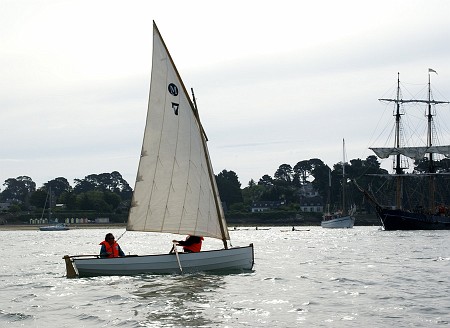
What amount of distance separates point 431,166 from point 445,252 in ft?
283

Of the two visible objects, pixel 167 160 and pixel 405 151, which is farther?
pixel 405 151

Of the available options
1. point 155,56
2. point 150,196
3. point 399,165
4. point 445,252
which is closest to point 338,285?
point 150,196

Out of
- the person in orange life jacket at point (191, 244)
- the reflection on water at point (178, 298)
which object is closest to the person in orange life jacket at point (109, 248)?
Answer: the reflection on water at point (178, 298)

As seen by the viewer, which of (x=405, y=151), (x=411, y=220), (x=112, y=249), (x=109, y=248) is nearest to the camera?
(x=109, y=248)

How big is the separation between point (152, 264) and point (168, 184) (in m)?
4.13

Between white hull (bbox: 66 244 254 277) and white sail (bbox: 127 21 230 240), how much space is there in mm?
1388

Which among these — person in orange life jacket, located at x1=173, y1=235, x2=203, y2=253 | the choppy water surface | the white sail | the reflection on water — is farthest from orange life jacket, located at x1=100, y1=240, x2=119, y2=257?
person in orange life jacket, located at x1=173, y1=235, x2=203, y2=253

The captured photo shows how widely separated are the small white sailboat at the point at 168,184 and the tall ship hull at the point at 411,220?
101 m

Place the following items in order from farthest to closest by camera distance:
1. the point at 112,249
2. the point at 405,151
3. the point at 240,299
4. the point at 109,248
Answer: the point at 405,151
the point at 112,249
the point at 109,248
the point at 240,299

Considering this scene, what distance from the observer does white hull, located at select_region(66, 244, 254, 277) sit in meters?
39.6

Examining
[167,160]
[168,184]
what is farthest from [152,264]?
[167,160]

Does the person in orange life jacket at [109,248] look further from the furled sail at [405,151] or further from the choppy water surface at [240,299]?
the furled sail at [405,151]

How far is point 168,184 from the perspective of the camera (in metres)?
40.4

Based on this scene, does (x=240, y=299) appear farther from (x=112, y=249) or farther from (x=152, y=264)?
(x=112, y=249)
